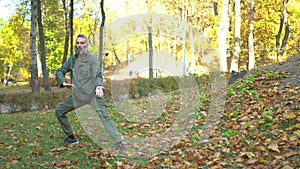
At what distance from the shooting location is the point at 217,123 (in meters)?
7.64

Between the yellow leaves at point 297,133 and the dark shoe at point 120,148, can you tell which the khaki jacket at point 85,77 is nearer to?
the dark shoe at point 120,148

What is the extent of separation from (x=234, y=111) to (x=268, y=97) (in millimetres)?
882

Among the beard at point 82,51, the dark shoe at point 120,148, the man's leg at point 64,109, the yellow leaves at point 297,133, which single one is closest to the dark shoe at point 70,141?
the man's leg at point 64,109

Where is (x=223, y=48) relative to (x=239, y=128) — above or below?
above

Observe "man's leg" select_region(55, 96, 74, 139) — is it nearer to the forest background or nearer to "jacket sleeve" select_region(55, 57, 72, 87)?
"jacket sleeve" select_region(55, 57, 72, 87)

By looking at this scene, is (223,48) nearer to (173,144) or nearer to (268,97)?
(268,97)

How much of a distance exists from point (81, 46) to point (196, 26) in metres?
20.8

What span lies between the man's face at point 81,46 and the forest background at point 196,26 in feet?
10.3

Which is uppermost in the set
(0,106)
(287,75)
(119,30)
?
(119,30)

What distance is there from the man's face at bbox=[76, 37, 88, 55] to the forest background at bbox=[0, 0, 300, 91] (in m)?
3.12

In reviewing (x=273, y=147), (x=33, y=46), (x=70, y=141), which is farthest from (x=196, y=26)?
(x=273, y=147)

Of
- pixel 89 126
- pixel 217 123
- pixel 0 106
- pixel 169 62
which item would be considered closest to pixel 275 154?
pixel 217 123

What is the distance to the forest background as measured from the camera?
1199cm

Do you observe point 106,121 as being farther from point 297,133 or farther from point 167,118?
point 167,118
